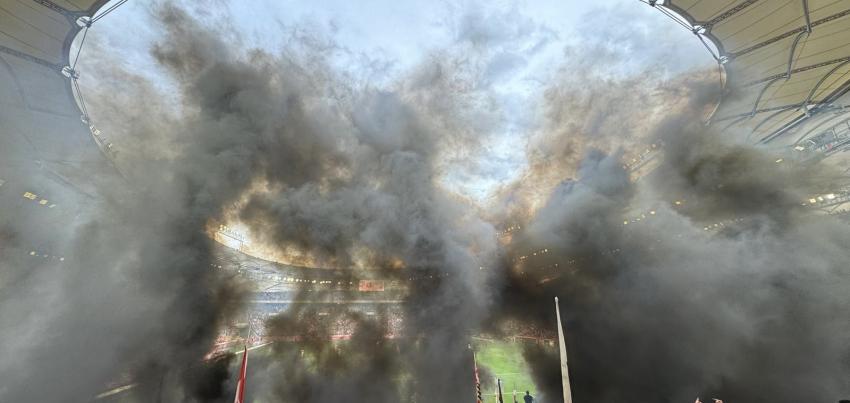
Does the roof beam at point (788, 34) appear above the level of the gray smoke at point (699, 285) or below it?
above

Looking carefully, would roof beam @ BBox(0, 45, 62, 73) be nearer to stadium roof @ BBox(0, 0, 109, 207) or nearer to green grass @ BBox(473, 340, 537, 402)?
stadium roof @ BBox(0, 0, 109, 207)

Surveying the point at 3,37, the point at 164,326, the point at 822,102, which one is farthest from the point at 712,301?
the point at 3,37

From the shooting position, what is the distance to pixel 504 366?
20688 mm

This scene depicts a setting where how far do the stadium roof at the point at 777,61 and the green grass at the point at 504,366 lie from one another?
18.4 meters

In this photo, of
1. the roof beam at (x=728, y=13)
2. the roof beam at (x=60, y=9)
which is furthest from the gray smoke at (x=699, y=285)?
the roof beam at (x=60, y=9)

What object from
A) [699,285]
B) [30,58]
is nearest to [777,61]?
[699,285]

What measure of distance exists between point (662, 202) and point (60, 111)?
32078 mm

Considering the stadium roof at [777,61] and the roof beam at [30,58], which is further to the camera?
the roof beam at [30,58]

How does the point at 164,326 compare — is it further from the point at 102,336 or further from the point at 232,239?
the point at 232,239

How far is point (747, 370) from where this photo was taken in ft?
47.1

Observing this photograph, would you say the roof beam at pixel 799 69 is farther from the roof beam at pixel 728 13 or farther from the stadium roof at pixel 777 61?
the roof beam at pixel 728 13

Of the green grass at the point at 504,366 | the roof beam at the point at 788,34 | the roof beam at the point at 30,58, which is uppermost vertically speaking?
the roof beam at the point at 30,58

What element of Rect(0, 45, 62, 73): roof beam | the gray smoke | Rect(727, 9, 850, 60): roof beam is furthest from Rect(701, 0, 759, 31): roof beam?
Rect(0, 45, 62, 73): roof beam

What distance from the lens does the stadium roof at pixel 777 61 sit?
11352 mm
